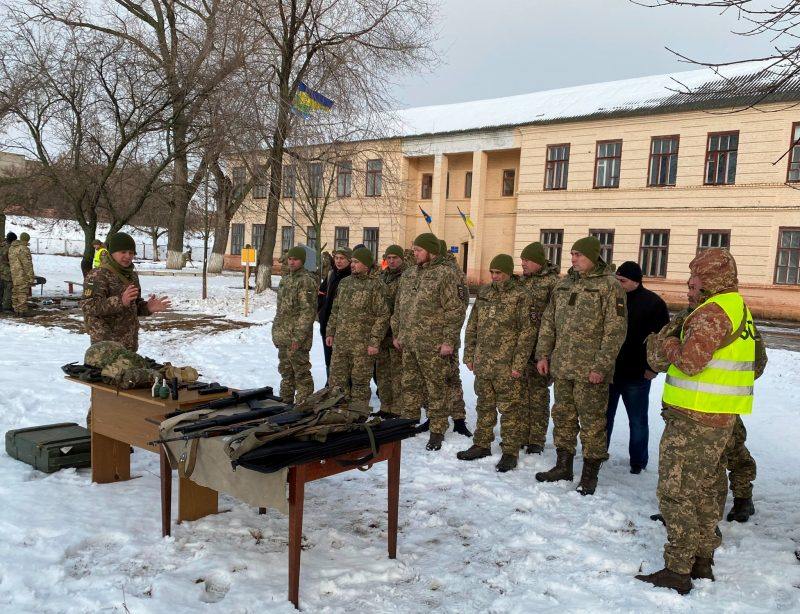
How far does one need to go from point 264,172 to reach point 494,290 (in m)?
13.7

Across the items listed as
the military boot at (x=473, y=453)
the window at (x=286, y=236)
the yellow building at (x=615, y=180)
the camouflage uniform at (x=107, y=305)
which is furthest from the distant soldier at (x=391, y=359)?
the window at (x=286, y=236)

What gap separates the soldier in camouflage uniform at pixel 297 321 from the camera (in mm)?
6922

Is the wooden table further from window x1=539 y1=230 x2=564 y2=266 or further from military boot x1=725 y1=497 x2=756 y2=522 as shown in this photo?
window x1=539 y1=230 x2=564 y2=266

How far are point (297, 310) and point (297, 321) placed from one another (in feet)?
0.44

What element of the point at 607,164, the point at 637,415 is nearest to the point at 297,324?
the point at 637,415

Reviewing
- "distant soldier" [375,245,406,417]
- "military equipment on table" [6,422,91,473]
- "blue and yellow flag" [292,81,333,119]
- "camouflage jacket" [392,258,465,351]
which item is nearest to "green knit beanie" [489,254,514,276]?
"camouflage jacket" [392,258,465,351]

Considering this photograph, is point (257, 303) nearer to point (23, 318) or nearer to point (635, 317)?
point (23, 318)

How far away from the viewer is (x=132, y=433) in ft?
14.4

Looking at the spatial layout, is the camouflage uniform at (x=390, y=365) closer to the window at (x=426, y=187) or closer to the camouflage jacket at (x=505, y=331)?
the camouflage jacket at (x=505, y=331)

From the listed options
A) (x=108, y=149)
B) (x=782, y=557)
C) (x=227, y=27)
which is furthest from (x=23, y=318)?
(x=782, y=557)

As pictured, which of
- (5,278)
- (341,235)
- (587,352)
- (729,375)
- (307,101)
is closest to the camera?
(729,375)

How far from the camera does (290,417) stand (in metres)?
3.50

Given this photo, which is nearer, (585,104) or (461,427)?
(461,427)

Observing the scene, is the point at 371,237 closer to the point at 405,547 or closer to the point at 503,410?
the point at 503,410
